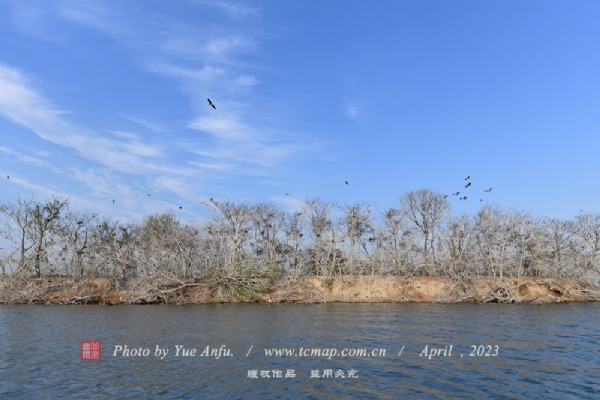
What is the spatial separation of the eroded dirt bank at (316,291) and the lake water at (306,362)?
2188cm

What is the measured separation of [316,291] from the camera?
51.6m

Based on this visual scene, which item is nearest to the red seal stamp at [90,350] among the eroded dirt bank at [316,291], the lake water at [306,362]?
the lake water at [306,362]

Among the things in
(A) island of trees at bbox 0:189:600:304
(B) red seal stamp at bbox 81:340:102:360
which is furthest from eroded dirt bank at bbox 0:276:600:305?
(B) red seal stamp at bbox 81:340:102:360

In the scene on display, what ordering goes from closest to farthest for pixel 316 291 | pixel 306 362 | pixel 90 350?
pixel 306 362
pixel 90 350
pixel 316 291

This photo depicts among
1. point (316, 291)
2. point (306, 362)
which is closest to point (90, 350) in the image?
point (306, 362)

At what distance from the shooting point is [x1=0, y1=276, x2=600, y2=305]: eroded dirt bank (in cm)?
4878

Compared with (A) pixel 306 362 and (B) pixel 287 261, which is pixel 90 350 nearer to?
(A) pixel 306 362

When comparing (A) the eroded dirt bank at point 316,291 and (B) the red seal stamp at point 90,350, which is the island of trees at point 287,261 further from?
(B) the red seal stamp at point 90,350

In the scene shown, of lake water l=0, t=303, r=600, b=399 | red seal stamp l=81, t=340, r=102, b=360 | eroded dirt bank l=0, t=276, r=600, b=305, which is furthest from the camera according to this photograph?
eroded dirt bank l=0, t=276, r=600, b=305

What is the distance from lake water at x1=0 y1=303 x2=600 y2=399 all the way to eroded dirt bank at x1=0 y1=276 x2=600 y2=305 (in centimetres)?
2188

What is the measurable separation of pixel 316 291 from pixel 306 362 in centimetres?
3556

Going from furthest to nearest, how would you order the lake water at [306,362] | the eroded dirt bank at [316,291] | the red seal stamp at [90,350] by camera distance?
the eroded dirt bank at [316,291] < the red seal stamp at [90,350] < the lake water at [306,362]

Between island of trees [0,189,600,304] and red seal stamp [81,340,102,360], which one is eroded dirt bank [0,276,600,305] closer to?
island of trees [0,189,600,304]

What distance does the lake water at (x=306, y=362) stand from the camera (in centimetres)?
1275
